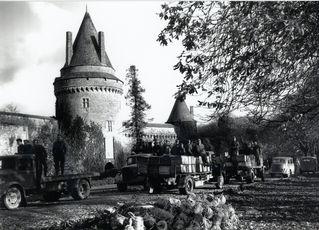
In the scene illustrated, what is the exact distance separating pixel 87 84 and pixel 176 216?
44.5 metres

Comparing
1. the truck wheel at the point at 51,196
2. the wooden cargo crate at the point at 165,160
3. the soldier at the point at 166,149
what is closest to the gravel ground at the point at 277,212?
the wooden cargo crate at the point at 165,160

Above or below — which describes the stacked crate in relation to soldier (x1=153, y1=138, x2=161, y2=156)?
below

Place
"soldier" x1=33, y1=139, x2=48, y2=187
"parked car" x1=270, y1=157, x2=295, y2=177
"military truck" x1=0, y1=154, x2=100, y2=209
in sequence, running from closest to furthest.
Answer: "military truck" x1=0, y1=154, x2=100, y2=209
"soldier" x1=33, y1=139, x2=48, y2=187
"parked car" x1=270, y1=157, x2=295, y2=177

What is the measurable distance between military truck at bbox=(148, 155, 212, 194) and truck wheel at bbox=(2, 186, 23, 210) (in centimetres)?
540

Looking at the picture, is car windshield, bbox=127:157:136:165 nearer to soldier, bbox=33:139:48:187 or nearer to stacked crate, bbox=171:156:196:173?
stacked crate, bbox=171:156:196:173

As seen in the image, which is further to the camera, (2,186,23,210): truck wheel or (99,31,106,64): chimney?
(99,31,106,64): chimney

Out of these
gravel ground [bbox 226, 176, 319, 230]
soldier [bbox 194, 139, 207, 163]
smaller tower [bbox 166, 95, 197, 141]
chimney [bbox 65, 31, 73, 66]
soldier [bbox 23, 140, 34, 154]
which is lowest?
gravel ground [bbox 226, 176, 319, 230]

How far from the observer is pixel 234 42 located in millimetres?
9211

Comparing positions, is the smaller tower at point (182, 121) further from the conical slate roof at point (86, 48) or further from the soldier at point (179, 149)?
the soldier at point (179, 149)

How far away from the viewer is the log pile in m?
7.71

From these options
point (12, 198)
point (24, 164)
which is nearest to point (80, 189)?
point (24, 164)

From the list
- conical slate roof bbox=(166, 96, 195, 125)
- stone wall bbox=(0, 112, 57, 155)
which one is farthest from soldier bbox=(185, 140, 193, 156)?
conical slate roof bbox=(166, 96, 195, 125)

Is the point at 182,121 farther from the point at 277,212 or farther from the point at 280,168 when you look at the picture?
the point at 277,212

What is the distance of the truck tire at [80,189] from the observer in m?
15.8
